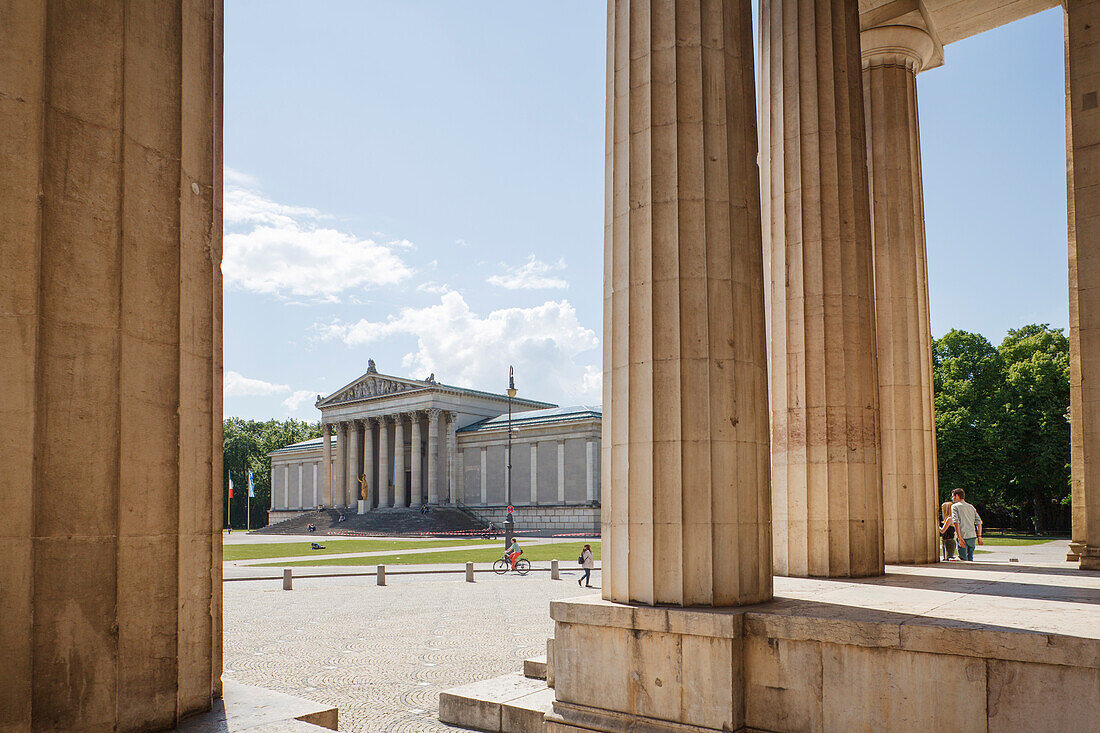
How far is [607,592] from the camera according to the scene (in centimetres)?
929

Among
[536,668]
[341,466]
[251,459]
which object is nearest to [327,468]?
[341,466]

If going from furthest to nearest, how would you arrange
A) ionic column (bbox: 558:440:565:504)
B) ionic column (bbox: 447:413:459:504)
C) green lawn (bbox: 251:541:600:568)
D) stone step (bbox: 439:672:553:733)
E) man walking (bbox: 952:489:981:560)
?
ionic column (bbox: 447:413:459:504)
ionic column (bbox: 558:440:565:504)
green lawn (bbox: 251:541:600:568)
man walking (bbox: 952:489:981:560)
stone step (bbox: 439:672:553:733)

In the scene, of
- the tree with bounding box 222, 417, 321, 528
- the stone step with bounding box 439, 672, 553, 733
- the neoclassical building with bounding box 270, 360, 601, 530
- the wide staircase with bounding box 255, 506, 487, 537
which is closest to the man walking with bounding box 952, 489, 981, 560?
the stone step with bounding box 439, 672, 553, 733

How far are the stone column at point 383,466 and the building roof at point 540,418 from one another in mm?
10384

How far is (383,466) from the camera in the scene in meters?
98.6

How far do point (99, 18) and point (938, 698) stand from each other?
7911 mm

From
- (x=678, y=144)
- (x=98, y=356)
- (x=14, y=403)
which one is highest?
(x=678, y=144)

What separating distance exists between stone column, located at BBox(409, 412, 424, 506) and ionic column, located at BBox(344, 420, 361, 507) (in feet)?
33.8

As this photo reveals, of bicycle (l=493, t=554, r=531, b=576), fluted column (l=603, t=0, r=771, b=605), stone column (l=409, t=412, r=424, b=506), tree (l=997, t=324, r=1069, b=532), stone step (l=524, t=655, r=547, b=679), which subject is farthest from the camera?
stone column (l=409, t=412, r=424, b=506)

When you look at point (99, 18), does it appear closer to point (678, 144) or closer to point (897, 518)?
point (678, 144)

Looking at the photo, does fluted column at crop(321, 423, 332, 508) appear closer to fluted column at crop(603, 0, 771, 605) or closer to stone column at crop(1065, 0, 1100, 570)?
stone column at crop(1065, 0, 1100, 570)

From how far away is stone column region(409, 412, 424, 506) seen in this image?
95000 millimetres

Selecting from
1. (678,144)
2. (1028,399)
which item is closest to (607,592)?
(678,144)

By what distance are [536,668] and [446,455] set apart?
82693mm
